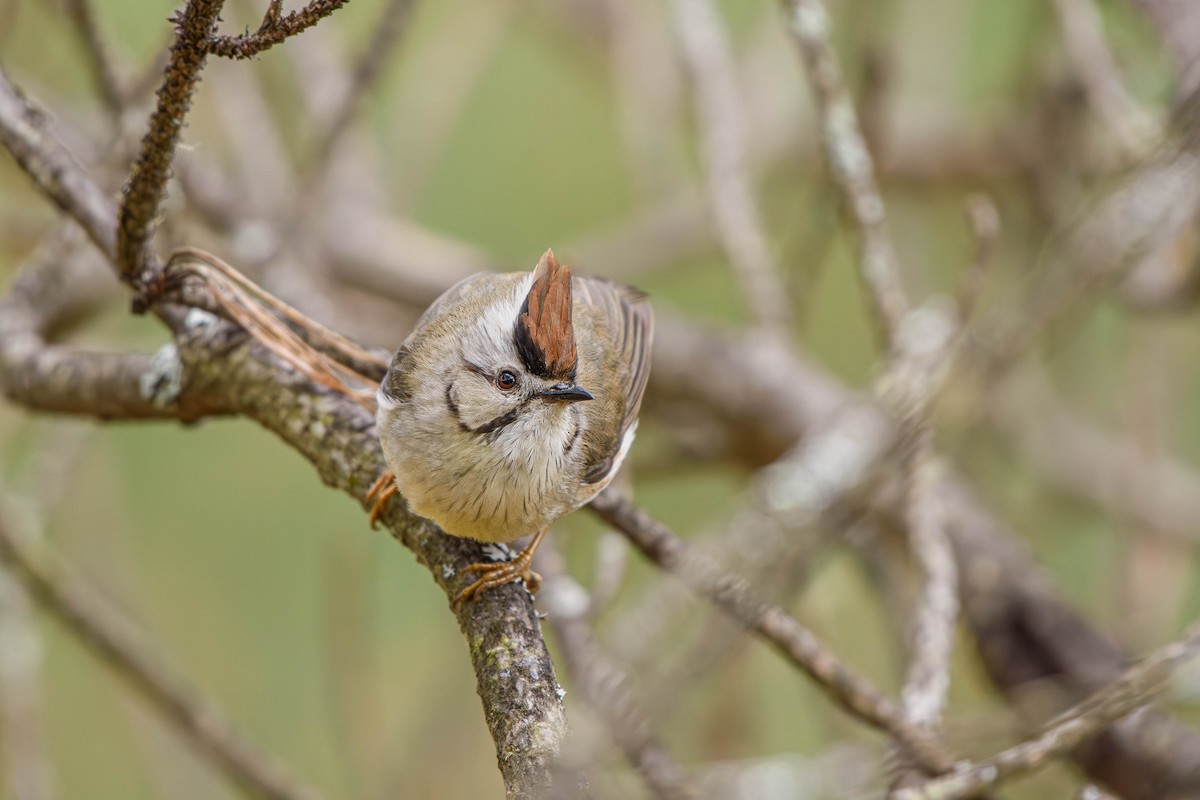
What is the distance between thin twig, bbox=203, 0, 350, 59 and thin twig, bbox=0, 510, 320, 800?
1.56 m

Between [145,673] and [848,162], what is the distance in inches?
77.3

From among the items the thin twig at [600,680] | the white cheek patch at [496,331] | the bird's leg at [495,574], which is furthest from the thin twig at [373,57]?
the bird's leg at [495,574]

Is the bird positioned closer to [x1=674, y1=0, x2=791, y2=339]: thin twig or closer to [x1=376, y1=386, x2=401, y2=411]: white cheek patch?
[x1=376, y1=386, x2=401, y2=411]: white cheek patch

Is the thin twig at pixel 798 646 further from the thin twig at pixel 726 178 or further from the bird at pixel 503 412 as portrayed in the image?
the thin twig at pixel 726 178

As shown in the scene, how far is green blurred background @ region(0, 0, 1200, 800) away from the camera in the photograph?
363 centimetres

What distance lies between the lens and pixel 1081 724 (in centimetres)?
139

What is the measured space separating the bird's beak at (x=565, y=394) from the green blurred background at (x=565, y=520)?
4.77 feet

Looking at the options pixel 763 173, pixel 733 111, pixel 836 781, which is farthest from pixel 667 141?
pixel 836 781

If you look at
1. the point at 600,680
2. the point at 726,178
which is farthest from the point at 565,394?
the point at 726,178

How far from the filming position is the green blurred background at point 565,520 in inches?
143

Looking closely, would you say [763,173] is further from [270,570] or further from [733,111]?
[270,570]

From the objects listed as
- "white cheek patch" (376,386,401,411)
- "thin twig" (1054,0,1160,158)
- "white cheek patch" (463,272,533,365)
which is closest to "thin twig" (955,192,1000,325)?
"white cheek patch" (463,272,533,365)

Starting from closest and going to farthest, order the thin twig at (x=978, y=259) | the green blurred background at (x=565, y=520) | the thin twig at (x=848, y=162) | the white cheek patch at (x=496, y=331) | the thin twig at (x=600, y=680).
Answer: the thin twig at (x=600, y=680), the white cheek patch at (x=496, y=331), the thin twig at (x=978, y=259), the thin twig at (x=848, y=162), the green blurred background at (x=565, y=520)

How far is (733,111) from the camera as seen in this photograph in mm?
3443
